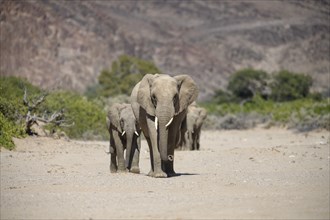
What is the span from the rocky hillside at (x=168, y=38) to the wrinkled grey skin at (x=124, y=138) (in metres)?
68.6

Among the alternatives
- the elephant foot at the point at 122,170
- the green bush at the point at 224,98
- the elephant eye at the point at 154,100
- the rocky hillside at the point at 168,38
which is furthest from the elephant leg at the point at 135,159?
the rocky hillside at the point at 168,38

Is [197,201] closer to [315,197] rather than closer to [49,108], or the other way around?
[315,197]

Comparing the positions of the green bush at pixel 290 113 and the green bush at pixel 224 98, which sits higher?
the green bush at pixel 290 113

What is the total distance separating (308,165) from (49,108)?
15800 millimetres

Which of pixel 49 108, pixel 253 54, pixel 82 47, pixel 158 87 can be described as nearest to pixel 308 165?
pixel 158 87

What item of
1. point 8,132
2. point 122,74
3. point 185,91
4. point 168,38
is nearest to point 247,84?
point 122,74

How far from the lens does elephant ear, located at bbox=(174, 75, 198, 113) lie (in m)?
16.0

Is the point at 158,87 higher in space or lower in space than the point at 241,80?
higher

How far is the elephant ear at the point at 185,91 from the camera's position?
52.6 feet

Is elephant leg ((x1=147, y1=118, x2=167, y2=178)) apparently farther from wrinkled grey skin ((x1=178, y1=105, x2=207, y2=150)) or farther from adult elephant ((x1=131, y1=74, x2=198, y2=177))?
wrinkled grey skin ((x1=178, y1=105, x2=207, y2=150))

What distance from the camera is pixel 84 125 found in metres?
34.9

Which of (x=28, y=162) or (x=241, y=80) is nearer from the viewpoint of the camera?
(x=28, y=162)

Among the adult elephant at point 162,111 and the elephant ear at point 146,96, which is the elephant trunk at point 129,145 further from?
the elephant ear at point 146,96

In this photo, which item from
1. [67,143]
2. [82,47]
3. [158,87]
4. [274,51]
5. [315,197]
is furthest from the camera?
[274,51]
